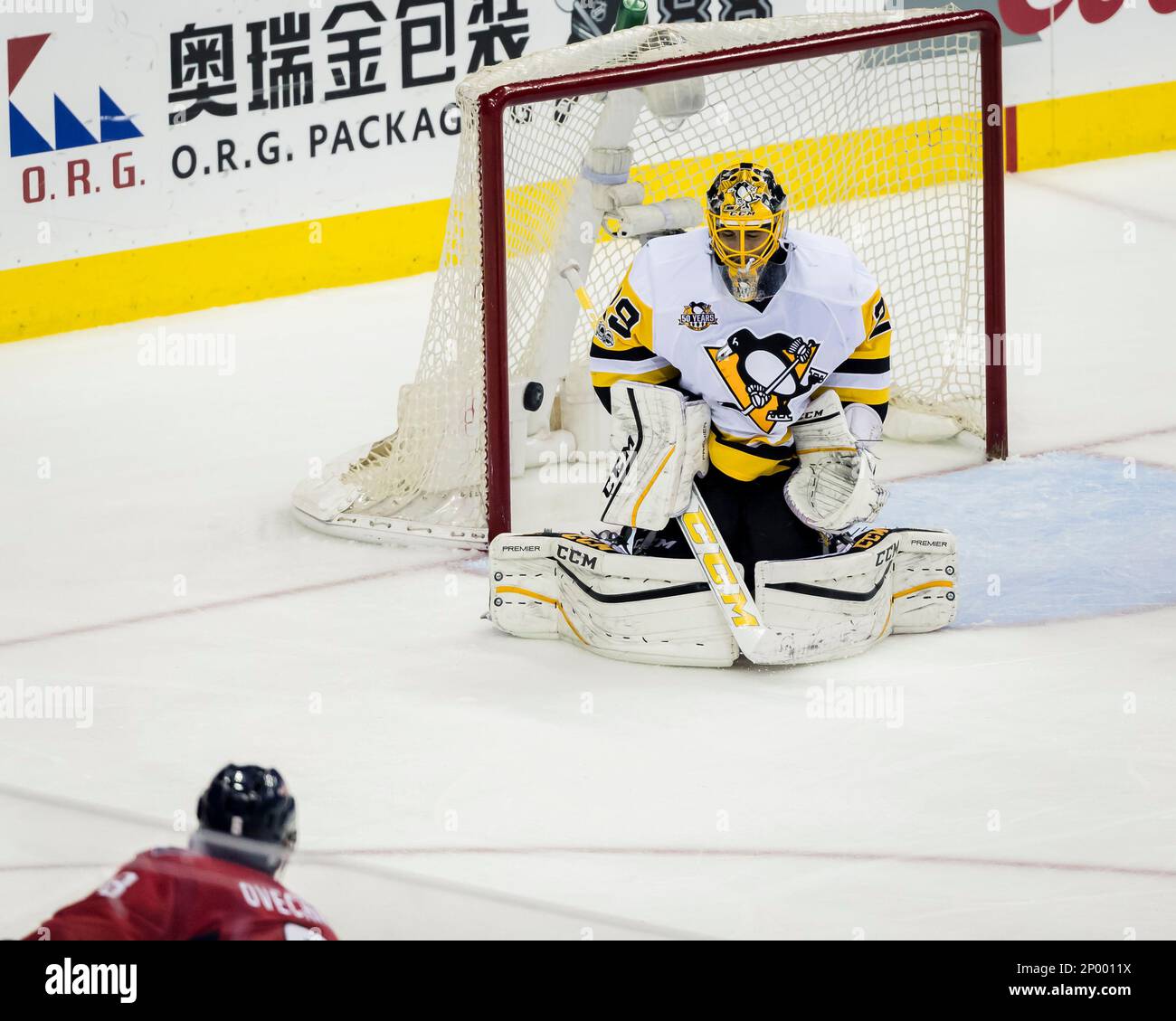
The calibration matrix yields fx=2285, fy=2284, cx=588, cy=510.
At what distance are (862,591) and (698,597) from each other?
0.33m

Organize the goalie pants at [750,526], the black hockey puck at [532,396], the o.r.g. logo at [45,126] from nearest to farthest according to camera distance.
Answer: the goalie pants at [750,526]
the black hockey puck at [532,396]
the o.r.g. logo at [45,126]

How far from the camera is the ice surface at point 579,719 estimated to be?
3.49 m

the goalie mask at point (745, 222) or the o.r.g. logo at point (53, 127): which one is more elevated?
the o.r.g. logo at point (53, 127)

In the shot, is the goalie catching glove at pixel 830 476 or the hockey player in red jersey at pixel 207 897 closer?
the hockey player in red jersey at pixel 207 897

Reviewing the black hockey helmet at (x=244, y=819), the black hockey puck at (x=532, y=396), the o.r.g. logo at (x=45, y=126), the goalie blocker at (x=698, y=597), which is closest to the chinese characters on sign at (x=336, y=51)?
the o.r.g. logo at (x=45, y=126)

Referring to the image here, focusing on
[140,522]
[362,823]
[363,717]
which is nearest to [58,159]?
[140,522]

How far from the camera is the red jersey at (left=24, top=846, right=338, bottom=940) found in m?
2.61

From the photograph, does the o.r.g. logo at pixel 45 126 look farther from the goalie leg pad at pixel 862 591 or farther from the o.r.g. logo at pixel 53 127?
the goalie leg pad at pixel 862 591

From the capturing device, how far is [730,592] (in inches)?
176

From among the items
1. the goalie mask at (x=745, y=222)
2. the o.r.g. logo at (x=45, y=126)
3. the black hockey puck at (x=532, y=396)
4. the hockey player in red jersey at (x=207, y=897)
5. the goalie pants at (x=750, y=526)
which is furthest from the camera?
the o.r.g. logo at (x=45, y=126)

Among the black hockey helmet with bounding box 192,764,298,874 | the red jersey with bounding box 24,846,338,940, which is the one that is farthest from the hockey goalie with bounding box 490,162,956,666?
the red jersey with bounding box 24,846,338,940

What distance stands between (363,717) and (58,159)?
11.9 ft

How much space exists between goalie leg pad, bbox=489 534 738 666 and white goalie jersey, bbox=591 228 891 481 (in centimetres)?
30

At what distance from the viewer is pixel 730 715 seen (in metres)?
4.27
